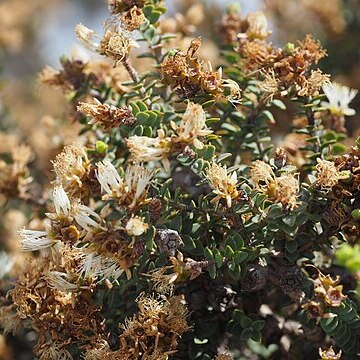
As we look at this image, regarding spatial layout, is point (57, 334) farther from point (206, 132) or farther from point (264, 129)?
point (264, 129)

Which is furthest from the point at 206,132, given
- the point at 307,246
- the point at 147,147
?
the point at 307,246

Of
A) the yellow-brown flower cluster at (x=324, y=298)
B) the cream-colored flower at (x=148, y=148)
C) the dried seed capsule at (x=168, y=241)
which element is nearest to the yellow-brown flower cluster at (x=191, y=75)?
the cream-colored flower at (x=148, y=148)

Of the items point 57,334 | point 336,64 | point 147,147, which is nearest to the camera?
point 147,147

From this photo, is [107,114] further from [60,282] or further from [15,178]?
[15,178]

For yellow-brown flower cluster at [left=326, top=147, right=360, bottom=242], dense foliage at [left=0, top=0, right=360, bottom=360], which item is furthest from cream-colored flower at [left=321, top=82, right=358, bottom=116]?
yellow-brown flower cluster at [left=326, top=147, right=360, bottom=242]

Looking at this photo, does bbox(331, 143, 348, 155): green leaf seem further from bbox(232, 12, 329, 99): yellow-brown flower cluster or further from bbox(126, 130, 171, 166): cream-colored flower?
bbox(126, 130, 171, 166): cream-colored flower

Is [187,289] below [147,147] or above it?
below

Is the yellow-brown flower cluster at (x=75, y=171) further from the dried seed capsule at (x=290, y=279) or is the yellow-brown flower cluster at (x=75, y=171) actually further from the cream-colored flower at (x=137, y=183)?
the dried seed capsule at (x=290, y=279)

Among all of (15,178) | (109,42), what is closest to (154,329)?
(109,42)
